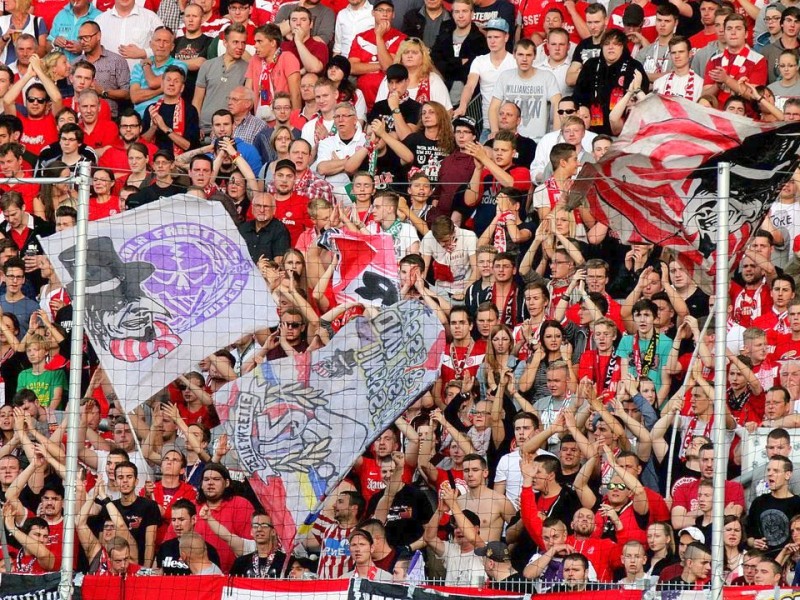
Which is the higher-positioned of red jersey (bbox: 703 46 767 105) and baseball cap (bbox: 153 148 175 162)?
red jersey (bbox: 703 46 767 105)

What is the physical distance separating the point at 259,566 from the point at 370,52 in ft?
24.3

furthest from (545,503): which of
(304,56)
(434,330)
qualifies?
(304,56)

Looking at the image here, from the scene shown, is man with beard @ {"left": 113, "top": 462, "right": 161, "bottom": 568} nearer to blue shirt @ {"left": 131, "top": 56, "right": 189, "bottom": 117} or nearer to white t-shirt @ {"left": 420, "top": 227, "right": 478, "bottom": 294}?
white t-shirt @ {"left": 420, "top": 227, "right": 478, "bottom": 294}

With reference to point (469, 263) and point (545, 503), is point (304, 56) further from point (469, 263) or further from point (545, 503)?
point (545, 503)

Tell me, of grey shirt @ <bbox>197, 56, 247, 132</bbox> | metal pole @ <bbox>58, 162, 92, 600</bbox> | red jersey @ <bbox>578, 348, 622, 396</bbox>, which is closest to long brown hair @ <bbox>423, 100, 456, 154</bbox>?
grey shirt @ <bbox>197, 56, 247, 132</bbox>

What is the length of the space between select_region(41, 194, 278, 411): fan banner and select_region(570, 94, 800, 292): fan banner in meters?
2.52

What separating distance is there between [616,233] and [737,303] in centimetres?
170

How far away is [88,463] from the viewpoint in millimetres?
14617

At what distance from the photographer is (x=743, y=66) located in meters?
17.7

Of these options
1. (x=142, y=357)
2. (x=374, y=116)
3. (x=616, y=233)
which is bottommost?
(x=142, y=357)

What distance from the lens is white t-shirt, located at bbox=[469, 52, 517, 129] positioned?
60.4 feet

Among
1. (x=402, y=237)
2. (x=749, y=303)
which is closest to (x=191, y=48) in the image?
(x=402, y=237)

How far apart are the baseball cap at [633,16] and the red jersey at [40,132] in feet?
19.5

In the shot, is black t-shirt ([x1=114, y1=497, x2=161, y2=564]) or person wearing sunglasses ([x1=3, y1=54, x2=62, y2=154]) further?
person wearing sunglasses ([x1=3, y1=54, x2=62, y2=154])
